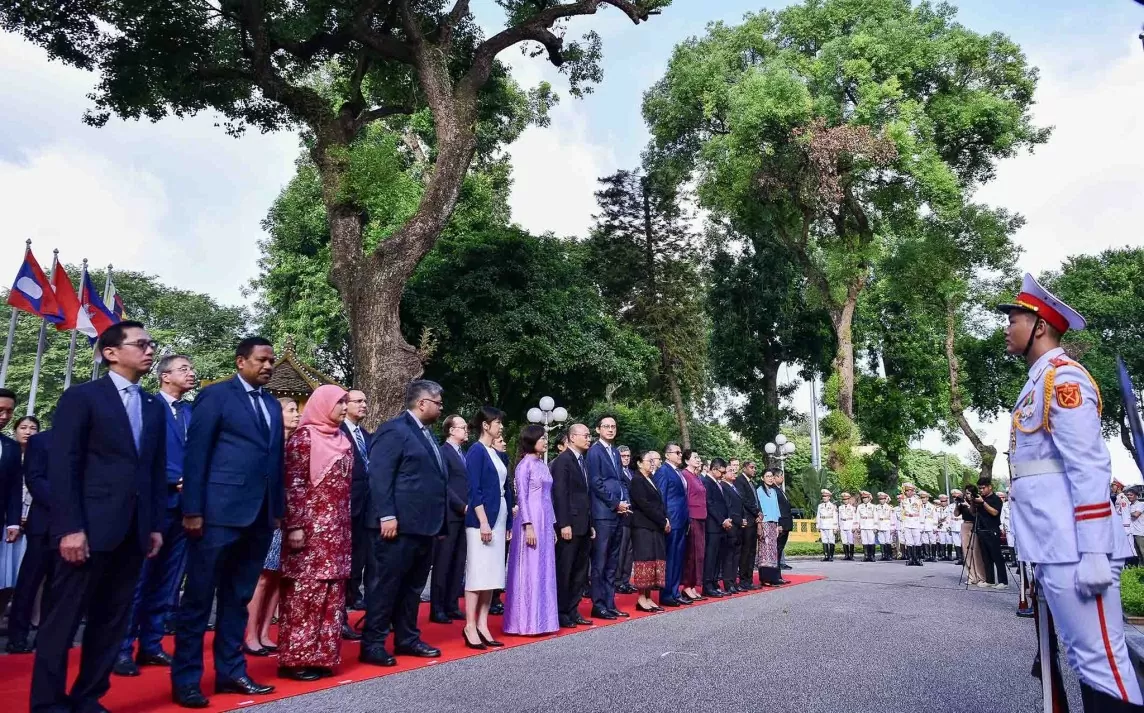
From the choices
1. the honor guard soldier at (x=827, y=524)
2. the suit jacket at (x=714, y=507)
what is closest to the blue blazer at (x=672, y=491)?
the suit jacket at (x=714, y=507)

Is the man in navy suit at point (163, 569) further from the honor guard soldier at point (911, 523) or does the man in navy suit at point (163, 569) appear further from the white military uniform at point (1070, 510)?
the honor guard soldier at point (911, 523)

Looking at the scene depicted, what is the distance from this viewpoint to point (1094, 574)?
3.05 meters

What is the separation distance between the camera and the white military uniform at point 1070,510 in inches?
119

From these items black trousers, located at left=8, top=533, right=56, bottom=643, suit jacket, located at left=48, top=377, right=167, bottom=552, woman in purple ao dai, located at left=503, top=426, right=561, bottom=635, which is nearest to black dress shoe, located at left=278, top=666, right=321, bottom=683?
suit jacket, located at left=48, top=377, right=167, bottom=552

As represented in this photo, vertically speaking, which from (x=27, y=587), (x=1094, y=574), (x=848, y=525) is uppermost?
(x=1094, y=574)

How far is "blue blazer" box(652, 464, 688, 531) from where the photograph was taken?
8984 millimetres

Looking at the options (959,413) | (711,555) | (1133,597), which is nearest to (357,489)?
(711,555)

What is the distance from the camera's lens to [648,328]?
32156 millimetres

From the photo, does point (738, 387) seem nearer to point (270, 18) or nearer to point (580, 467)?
point (270, 18)

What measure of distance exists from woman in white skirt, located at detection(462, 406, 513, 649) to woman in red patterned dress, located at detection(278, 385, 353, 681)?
1.30m

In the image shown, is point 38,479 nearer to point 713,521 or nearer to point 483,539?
point 483,539

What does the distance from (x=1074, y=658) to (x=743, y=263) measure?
31178mm

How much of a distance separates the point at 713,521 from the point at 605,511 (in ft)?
7.70

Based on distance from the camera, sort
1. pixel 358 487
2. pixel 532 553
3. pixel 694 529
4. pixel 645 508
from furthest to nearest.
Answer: pixel 694 529 < pixel 645 508 < pixel 532 553 < pixel 358 487
